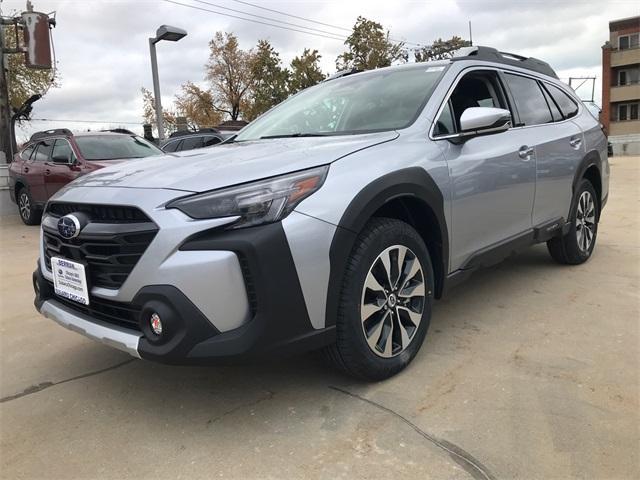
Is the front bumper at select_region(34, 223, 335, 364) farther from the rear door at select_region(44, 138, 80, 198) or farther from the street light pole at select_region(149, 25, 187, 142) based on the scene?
the street light pole at select_region(149, 25, 187, 142)

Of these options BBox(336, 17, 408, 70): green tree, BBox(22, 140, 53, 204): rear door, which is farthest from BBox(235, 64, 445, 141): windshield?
BBox(336, 17, 408, 70): green tree

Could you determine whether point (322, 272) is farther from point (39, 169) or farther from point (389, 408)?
point (39, 169)

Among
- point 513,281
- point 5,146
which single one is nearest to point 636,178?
point 513,281

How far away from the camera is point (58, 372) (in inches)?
122

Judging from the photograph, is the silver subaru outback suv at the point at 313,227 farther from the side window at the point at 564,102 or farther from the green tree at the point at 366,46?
the green tree at the point at 366,46

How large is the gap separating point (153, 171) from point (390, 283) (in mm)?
1281

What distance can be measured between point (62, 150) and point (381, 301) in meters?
7.76

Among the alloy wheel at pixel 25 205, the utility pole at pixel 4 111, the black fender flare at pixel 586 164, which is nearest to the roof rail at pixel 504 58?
the black fender flare at pixel 586 164

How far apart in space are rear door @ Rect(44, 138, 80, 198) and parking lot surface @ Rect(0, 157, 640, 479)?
5141 mm

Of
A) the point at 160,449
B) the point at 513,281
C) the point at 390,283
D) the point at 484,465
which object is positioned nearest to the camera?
the point at 484,465

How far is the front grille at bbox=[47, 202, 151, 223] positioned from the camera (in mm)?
2244

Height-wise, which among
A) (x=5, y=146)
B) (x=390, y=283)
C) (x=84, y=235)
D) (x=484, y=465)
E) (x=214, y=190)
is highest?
(x=5, y=146)

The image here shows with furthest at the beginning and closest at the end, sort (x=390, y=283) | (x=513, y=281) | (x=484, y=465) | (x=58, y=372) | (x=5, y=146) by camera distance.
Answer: (x=5, y=146)
(x=513, y=281)
(x=58, y=372)
(x=390, y=283)
(x=484, y=465)

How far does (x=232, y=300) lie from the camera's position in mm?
2123
